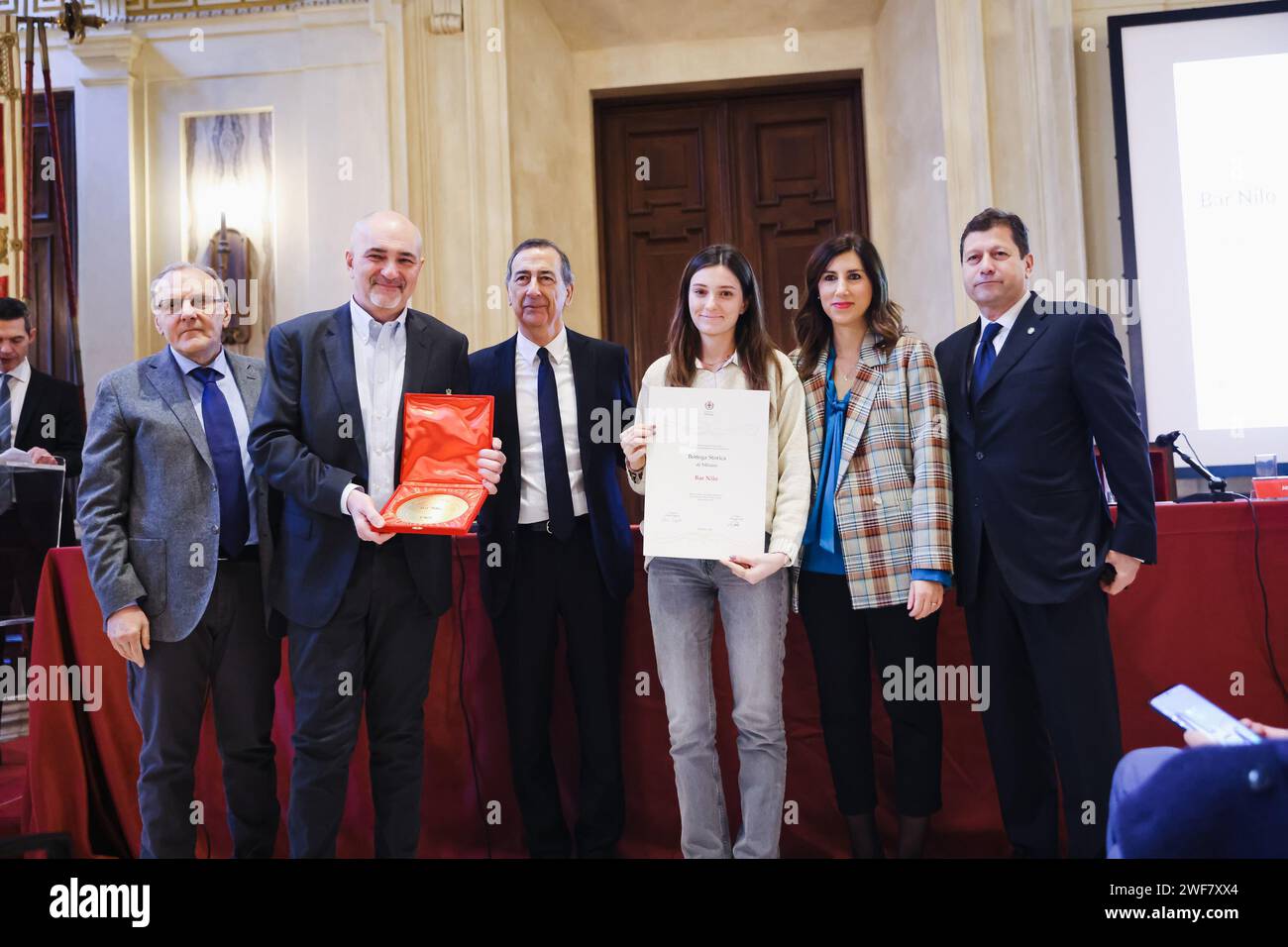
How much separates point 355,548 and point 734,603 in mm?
916

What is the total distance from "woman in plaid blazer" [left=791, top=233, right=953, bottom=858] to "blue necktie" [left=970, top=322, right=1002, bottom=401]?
0.29 ft

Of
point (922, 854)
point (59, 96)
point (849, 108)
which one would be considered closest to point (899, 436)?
point (922, 854)

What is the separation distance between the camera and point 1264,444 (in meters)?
4.51

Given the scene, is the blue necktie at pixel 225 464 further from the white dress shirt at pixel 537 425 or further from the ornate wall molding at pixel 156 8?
the ornate wall molding at pixel 156 8

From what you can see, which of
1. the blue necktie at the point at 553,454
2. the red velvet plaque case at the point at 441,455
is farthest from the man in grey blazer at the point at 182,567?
the blue necktie at the point at 553,454

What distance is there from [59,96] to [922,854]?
232 inches

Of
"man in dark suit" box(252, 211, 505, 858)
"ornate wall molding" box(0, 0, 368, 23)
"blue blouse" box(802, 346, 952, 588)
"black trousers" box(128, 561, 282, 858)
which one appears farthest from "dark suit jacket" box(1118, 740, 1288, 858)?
"ornate wall molding" box(0, 0, 368, 23)

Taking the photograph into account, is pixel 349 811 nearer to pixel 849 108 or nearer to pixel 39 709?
pixel 39 709

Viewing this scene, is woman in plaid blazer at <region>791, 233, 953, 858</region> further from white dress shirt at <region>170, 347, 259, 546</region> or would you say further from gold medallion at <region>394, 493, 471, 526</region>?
white dress shirt at <region>170, 347, 259, 546</region>

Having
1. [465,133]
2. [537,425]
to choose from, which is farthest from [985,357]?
[465,133]

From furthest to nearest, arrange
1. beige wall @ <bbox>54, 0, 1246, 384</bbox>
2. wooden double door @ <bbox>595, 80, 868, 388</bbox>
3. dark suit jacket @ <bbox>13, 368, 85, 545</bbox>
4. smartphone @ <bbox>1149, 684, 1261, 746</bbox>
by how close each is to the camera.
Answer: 1. wooden double door @ <bbox>595, 80, 868, 388</bbox>
2. beige wall @ <bbox>54, 0, 1246, 384</bbox>
3. dark suit jacket @ <bbox>13, 368, 85, 545</bbox>
4. smartphone @ <bbox>1149, 684, 1261, 746</bbox>

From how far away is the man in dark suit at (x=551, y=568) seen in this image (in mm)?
2404

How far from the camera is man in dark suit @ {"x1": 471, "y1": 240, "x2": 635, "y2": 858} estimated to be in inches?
94.7
